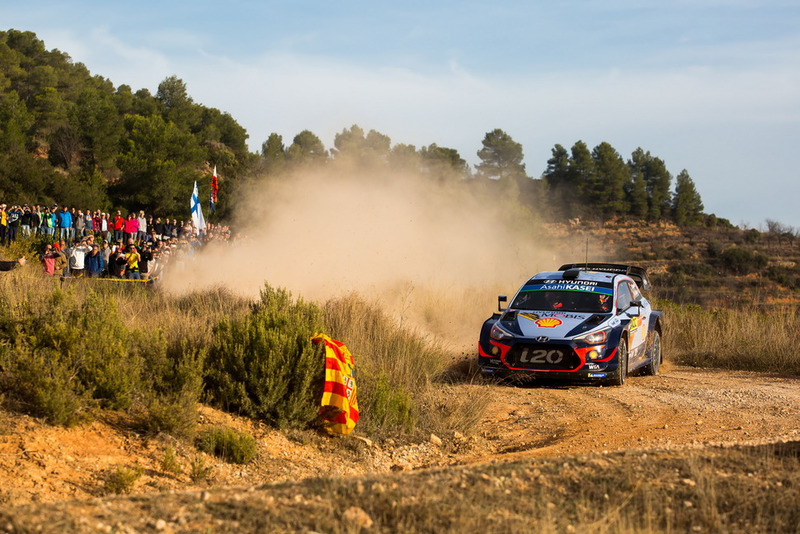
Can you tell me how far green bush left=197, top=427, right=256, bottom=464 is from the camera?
8.57 m

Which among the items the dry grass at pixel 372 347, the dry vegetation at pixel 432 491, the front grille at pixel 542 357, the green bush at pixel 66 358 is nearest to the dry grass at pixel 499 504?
the dry vegetation at pixel 432 491

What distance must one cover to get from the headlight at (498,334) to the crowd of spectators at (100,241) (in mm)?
10568

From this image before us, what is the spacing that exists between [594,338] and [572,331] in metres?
0.34

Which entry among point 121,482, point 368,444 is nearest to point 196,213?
point 368,444

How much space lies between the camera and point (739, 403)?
39.1ft

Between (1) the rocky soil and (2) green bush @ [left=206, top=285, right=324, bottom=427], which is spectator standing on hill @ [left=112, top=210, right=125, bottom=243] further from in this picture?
(2) green bush @ [left=206, top=285, right=324, bottom=427]

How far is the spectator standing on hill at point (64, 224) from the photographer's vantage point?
101 feet

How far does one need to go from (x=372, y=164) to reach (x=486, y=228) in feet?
28.2

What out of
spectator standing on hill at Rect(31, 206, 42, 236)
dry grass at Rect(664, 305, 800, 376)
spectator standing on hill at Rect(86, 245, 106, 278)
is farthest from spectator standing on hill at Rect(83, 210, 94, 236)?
dry grass at Rect(664, 305, 800, 376)

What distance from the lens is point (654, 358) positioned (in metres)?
15.2

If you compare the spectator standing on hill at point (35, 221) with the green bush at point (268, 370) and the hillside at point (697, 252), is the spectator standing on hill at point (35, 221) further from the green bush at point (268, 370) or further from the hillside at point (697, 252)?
the hillside at point (697, 252)

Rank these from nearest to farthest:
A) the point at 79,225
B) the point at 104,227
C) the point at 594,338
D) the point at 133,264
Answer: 1. the point at 594,338
2. the point at 133,264
3. the point at 79,225
4. the point at 104,227

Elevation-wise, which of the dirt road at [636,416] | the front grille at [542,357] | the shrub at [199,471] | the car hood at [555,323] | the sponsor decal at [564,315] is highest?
the sponsor decal at [564,315]

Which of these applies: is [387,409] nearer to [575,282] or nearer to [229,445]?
[229,445]
